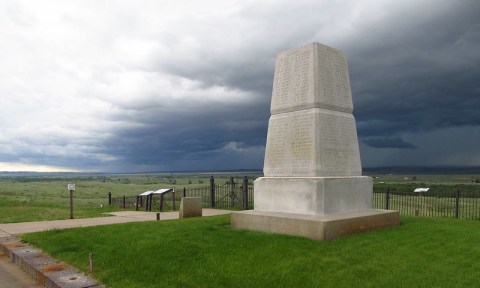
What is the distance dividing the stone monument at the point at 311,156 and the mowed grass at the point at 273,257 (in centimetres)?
44

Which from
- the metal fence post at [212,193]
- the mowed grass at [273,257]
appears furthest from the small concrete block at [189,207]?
the metal fence post at [212,193]

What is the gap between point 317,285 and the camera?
4.86m

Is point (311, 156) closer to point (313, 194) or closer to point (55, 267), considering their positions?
point (313, 194)

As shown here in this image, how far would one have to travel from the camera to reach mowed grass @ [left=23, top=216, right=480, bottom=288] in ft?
16.7

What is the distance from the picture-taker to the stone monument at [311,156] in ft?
26.0

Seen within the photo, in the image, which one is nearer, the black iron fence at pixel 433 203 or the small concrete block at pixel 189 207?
the small concrete block at pixel 189 207

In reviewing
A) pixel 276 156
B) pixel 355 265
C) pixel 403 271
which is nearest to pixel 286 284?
pixel 355 265

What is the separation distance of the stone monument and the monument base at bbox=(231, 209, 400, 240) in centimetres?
2

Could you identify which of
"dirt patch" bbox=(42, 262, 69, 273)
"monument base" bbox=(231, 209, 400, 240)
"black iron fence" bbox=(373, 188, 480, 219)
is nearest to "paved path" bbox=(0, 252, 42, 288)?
"dirt patch" bbox=(42, 262, 69, 273)

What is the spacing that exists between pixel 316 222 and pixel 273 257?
1.43 m

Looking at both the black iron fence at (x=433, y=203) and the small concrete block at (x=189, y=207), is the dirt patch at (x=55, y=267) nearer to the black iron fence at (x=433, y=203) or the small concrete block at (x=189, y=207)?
the small concrete block at (x=189, y=207)

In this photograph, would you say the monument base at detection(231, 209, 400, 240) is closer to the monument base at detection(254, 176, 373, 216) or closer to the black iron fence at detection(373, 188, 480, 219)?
the monument base at detection(254, 176, 373, 216)

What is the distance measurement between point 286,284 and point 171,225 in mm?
5091

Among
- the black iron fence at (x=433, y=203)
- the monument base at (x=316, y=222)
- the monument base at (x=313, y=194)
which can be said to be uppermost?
the monument base at (x=313, y=194)
